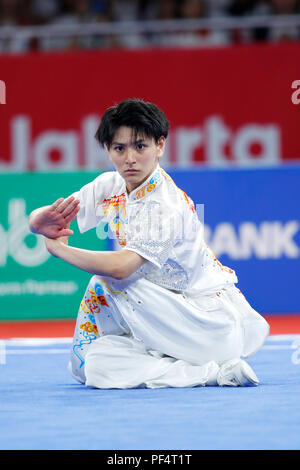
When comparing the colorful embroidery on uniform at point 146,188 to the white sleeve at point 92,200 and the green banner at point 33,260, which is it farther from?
the green banner at point 33,260

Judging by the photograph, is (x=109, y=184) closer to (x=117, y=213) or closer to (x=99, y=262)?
(x=117, y=213)

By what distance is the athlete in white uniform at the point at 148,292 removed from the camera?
14.4 feet

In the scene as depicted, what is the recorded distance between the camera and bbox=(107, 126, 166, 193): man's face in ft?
14.4

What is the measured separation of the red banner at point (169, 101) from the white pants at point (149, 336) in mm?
5976

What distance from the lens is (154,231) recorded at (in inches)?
171

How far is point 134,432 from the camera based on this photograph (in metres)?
3.31

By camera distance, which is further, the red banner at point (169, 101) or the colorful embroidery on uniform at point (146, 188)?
the red banner at point (169, 101)

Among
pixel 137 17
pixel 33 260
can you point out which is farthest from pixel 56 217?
pixel 137 17

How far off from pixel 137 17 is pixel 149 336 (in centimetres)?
736

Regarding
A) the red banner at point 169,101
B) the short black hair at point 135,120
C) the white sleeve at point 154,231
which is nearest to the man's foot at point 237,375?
the white sleeve at point 154,231

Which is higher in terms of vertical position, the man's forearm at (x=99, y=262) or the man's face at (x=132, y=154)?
the man's face at (x=132, y=154)

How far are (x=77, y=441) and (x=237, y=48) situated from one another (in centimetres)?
786

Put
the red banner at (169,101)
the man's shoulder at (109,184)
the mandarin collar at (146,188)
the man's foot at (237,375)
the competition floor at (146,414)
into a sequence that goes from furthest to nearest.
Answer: the red banner at (169,101) < the man's shoulder at (109,184) < the mandarin collar at (146,188) < the man's foot at (237,375) < the competition floor at (146,414)
